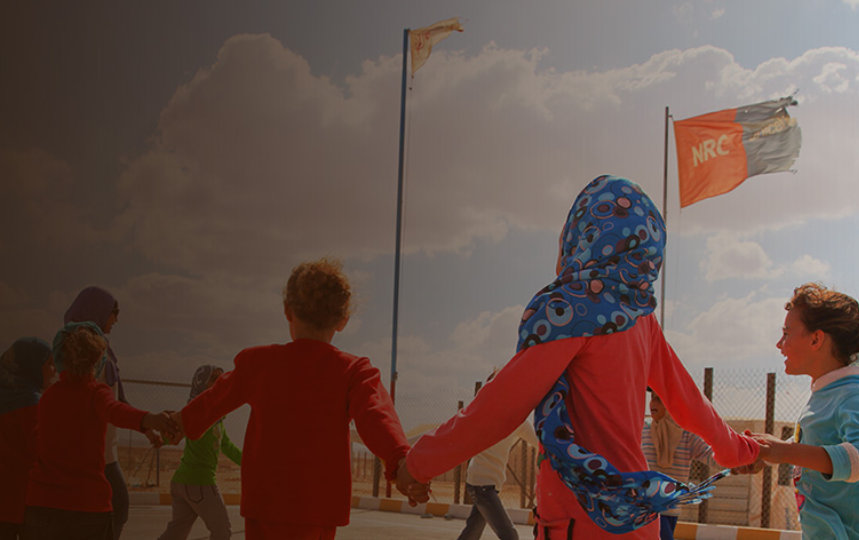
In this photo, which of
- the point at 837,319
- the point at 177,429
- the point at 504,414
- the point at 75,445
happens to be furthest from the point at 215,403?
the point at 837,319

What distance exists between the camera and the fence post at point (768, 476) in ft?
35.0

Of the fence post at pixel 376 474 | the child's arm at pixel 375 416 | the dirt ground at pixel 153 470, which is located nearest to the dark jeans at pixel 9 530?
the child's arm at pixel 375 416

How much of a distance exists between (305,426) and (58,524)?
167 centimetres

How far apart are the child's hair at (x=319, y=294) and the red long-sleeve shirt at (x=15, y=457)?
2078mm

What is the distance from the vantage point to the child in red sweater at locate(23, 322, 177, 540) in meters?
3.85

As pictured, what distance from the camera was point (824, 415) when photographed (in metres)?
2.99

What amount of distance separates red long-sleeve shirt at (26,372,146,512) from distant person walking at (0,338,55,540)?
1.56ft

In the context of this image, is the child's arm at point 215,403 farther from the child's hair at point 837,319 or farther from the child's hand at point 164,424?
the child's hair at point 837,319

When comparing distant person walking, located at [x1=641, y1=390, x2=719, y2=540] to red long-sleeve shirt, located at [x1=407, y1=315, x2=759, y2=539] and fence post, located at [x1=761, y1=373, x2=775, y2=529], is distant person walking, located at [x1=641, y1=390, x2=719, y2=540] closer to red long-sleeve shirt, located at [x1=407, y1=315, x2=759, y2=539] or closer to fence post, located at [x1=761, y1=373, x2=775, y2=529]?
red long-sleeve shirt, located at [x1=407, y1=315, x2=759, y2=539]

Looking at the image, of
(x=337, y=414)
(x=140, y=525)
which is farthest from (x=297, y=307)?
(x=140, y=525)

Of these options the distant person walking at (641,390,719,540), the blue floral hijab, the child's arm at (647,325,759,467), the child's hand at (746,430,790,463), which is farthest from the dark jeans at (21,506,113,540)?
the distant person walking at (641,390,719,540)

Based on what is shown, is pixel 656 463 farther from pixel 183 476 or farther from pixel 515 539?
pixel 183 476

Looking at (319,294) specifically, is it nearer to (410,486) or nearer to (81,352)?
(410,486)

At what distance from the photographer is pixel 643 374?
7.53 feet
